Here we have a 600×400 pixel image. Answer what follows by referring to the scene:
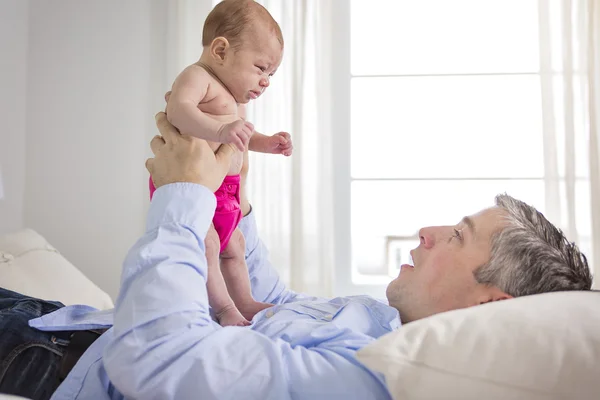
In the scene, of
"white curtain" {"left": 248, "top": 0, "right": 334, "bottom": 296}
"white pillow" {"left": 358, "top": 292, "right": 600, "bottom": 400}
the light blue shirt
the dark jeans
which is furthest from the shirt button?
"white pillow" {"left": 358, "top": 292, "right": 600, "bottom": 400}

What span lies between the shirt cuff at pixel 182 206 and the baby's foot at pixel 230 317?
353mm

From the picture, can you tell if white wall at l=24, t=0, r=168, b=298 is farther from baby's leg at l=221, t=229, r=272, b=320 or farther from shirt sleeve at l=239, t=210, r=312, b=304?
baby's leg at l=221, t=229, r=272, b=320

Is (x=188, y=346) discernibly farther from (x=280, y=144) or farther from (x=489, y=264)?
(x=280, y=144)

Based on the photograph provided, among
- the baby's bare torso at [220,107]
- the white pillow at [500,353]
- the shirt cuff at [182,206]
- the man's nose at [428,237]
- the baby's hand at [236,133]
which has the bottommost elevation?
the white pillow at [500,353]

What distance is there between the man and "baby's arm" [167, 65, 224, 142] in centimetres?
3

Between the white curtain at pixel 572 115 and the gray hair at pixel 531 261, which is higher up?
the white curtain at pixel 572 115

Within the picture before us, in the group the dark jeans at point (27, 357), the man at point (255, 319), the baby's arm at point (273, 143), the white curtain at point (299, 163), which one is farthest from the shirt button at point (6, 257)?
the white curtain at point (299, 163)

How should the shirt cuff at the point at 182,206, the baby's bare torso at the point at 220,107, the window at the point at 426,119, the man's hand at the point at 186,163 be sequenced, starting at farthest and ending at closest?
the window at the point at 426,119 → the baby's bare torso at the point at 220,107 → the man's hand at the point at 186,163 → the shirt cuff at the point at 182,206

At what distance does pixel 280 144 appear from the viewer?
1672mm

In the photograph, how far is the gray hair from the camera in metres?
1.23

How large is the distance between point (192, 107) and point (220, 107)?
0.53 ft

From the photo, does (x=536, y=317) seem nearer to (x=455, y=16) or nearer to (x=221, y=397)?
(x=221, y=397)

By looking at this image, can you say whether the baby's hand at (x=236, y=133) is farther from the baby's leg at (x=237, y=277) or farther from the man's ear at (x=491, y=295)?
the man's ear at (x=491, y=295)

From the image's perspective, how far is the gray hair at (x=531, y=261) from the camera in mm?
1234
